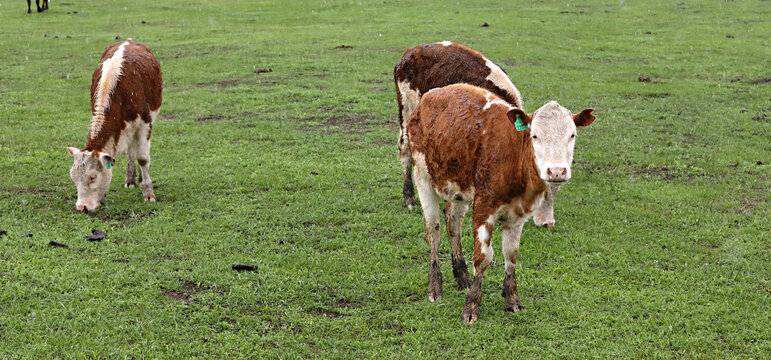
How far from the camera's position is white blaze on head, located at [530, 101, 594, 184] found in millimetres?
5832

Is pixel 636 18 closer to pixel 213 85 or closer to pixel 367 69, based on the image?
pixel 367 69

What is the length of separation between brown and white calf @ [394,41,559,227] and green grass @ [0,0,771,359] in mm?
404

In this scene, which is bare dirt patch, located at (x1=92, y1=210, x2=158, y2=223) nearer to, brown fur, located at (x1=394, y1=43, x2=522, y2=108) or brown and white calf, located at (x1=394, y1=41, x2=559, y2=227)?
A: brown and white calf, located at (x1=394, y1=41, x2=559, y2=227)

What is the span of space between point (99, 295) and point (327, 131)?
7993mm

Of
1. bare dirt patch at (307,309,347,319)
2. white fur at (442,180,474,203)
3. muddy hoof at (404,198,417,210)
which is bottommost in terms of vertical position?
bare dirt patch at (307,309,347,319)

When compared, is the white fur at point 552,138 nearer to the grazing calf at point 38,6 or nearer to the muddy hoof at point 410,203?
the muddy hoof at point 410,203

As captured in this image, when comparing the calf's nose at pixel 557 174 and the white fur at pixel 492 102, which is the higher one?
the white fur at pixel 492 102

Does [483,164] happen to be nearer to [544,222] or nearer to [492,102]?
[492,102]

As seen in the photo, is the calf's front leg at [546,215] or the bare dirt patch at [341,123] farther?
the bare dirt patch at [341,123]

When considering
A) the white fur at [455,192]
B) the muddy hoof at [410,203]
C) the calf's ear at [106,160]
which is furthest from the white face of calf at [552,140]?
the calf's ear at [106,160]

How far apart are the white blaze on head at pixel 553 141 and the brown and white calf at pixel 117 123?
270 inches

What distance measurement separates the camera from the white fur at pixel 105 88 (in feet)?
33.8

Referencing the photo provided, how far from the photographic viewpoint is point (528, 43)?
25.0 metres

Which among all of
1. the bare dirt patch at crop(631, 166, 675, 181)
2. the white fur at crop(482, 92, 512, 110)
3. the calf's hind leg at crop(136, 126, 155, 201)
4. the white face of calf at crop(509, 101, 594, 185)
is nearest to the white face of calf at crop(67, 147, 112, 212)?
the calf's hind leg at crop(136, 126, 155, 201)
